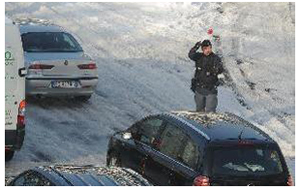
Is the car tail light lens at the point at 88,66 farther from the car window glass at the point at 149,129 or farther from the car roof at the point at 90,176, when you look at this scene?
the car roof at the point at 90,176

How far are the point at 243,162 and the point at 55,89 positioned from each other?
256 inches

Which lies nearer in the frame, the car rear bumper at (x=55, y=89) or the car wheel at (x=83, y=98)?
the car rear bumper at (x=55, y=89)

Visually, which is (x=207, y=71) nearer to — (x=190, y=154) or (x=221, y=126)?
(x=221, y=126)

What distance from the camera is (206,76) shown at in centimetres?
1331

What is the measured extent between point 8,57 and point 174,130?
2889 millimetres

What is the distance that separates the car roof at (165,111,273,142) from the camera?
30.1ft

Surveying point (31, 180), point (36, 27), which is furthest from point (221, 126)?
point (36, 27)

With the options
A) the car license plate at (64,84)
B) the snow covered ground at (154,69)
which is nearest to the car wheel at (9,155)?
the snow covered ground at (154,69)

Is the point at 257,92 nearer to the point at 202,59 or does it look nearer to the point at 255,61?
the point at 255,61

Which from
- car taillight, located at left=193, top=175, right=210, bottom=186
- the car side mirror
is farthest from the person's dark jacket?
car taillight, located at left=193, top=175, right=210, bottom=186

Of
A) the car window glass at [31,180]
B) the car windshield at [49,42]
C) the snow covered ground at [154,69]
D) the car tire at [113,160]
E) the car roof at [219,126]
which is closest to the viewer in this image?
the car window glass at [31,180]

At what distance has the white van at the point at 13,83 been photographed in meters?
10.8

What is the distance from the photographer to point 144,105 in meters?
16.5

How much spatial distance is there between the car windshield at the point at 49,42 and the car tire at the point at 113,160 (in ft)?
14.1
